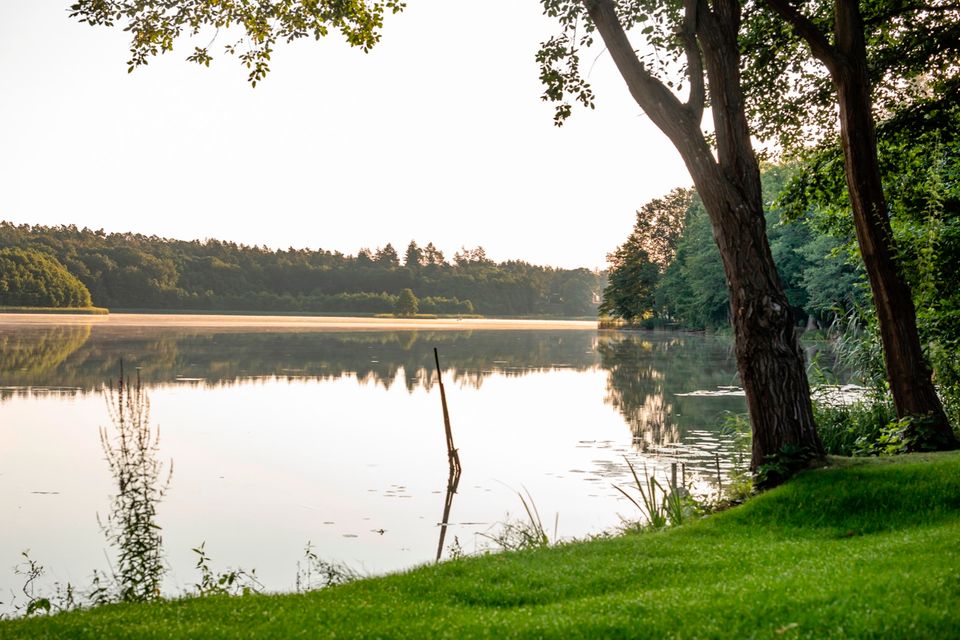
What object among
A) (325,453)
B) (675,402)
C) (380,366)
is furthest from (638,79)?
(380,366)

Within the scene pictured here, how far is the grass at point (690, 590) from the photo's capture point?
493cm

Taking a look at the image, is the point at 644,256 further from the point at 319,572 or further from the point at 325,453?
the point at 319,572

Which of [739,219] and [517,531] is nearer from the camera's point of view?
[739,219]

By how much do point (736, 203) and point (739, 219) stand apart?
165mm

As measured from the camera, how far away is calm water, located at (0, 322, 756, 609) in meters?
10.6

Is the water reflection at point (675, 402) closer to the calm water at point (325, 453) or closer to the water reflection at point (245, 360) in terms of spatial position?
the calm water at point (325, 453)

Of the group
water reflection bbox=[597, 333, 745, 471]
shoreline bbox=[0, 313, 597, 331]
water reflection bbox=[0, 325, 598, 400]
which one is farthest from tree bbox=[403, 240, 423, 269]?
water reflection bbox=[597, 333, 745, 471]

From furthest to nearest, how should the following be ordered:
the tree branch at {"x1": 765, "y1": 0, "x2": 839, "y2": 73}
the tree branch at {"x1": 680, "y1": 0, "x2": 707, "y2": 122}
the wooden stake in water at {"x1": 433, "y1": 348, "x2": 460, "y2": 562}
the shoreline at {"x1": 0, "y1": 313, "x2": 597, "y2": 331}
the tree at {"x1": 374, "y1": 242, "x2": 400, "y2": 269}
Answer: the tree at {"x1": 374, "y1": 242, "x2": 400, "y2": 269} → the shoreline at {"x1": 0, "y1": 313, "x2": 597, "y2": 331} → the wooden stake in water at {"x1": 433, "y1": 348, "x2": 460, "y2": 562} → the tree branch at {"x1": 680, "y1": 0, "x2": 707, "y2": 122} → the tree branch at {"x1": 765, "y1": 0, "x2": 839, "y2": 73}

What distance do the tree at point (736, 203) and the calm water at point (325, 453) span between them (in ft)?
9.44

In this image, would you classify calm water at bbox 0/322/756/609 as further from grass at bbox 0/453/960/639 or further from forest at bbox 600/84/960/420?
forest at bbox 600/84/960/420

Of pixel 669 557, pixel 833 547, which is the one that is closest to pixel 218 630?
pixel 669 557

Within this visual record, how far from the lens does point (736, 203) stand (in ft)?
30.6

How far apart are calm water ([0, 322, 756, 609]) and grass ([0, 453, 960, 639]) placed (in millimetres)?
3156

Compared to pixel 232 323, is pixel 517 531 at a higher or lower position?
lower
